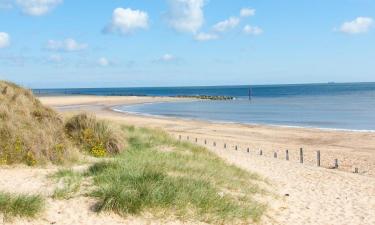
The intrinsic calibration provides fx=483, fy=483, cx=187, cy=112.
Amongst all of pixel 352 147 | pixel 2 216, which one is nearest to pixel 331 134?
pixel 352 147

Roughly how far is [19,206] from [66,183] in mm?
2485

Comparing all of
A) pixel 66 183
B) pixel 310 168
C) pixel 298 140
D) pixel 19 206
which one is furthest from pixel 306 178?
pixel 298 140

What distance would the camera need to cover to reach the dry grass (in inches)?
540

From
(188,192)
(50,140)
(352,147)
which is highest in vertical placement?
(50,140)

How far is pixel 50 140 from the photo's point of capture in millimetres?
14656

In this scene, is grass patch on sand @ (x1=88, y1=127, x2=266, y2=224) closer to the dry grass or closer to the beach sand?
the beach sand

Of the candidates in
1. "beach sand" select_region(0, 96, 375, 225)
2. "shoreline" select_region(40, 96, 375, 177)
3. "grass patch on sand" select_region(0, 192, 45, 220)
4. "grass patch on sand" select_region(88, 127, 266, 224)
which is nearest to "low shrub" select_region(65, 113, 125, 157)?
"shoreline" select_region(40, 96, 375, 177)

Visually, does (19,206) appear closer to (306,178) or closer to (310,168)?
(306,178)

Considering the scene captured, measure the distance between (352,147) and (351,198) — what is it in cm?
1650

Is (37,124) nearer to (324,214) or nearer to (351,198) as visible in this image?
(324,214)

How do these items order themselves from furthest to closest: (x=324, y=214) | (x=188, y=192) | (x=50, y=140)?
(x=50, y=140)
(x=324, y=214)
(x=188, y=192)

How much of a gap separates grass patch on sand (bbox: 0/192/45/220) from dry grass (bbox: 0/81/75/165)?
425 cm

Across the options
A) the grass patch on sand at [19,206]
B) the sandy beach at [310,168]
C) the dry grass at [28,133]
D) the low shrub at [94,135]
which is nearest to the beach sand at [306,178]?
the sandy beach at [310,168]

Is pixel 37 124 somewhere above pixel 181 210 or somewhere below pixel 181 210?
above
